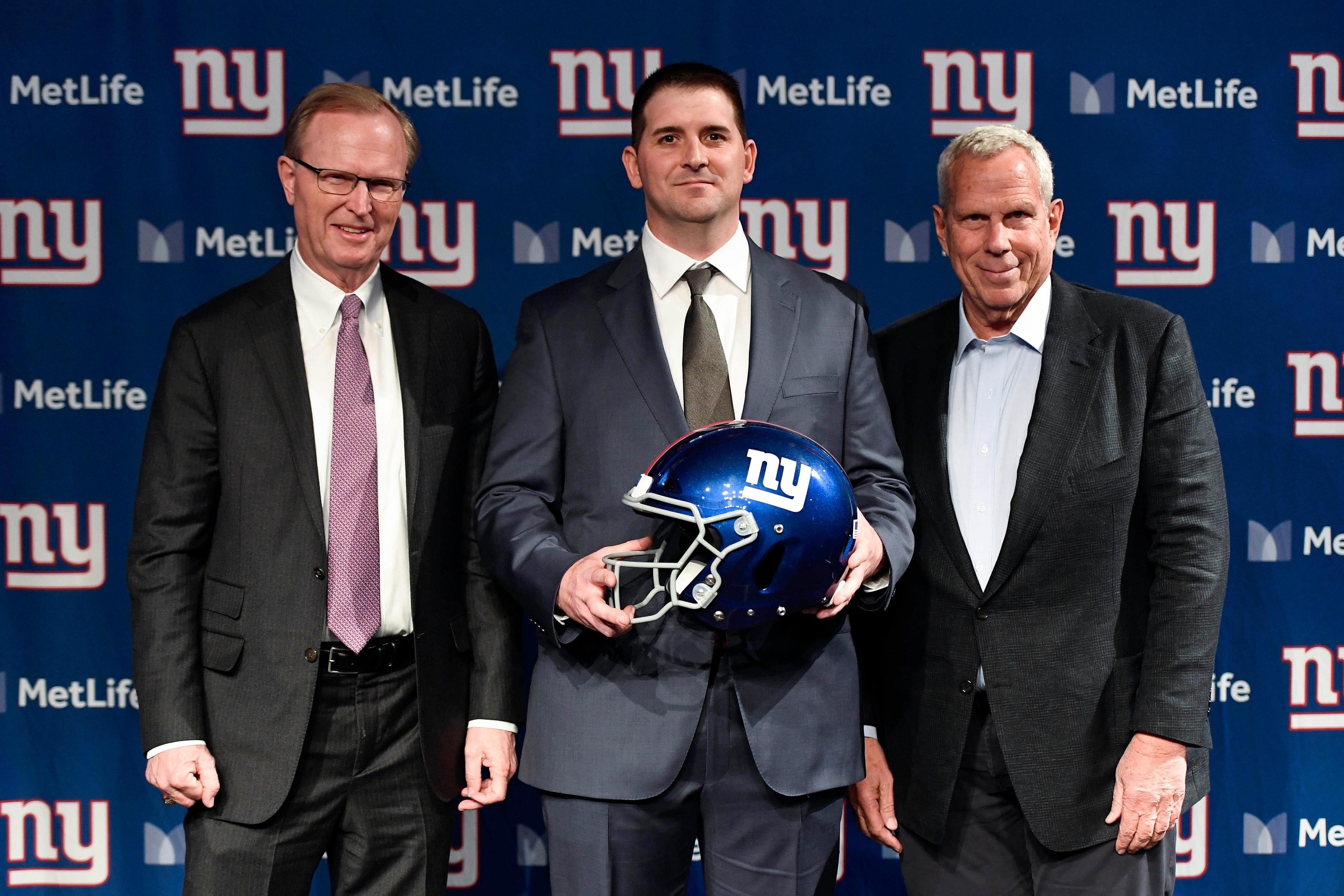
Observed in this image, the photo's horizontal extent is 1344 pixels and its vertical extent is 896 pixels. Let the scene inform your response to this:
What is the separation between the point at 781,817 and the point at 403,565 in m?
0.97

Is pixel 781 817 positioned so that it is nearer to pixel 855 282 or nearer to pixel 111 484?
pixel 855 282

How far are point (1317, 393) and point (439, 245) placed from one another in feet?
8.87

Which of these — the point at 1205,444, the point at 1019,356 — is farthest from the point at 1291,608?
the point at 1019,356

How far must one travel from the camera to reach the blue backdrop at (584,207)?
3303 millimetres

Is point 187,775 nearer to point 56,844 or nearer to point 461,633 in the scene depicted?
point 461,633

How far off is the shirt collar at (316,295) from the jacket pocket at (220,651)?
714 millimetres

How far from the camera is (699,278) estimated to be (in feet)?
7.75

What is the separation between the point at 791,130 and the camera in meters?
3.34

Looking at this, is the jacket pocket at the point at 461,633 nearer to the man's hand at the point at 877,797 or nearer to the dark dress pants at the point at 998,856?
the man's hand at the point at 877,797

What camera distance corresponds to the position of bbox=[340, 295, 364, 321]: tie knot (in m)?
2.49

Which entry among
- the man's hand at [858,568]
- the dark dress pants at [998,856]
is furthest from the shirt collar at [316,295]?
the dark dress pants at [998,856]

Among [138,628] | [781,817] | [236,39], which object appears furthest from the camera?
[236,39]

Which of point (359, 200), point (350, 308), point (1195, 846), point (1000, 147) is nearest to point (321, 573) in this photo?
point (350, 308)

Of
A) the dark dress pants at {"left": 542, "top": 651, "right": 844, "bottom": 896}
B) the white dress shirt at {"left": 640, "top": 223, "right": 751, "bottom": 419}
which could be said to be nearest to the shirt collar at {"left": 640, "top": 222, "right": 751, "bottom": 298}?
the white dress shirt at {"left": 640, "top": 223, "right": 751, "bottom": 419}
